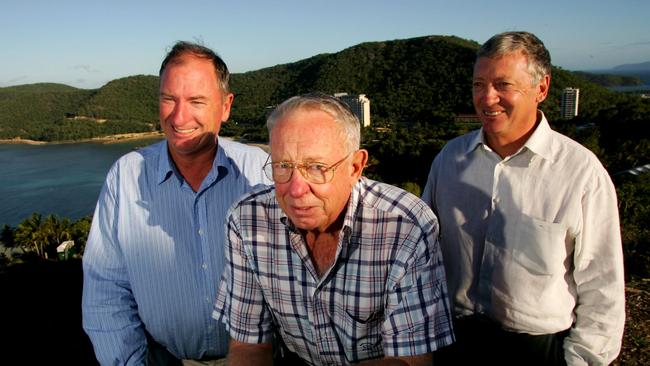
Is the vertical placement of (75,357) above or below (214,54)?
below

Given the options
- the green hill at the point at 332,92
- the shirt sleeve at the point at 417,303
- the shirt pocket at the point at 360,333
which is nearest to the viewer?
the shirt sleeve at the point at 417,303

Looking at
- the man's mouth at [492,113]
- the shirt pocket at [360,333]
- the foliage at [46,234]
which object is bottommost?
the foliage at [46,234]

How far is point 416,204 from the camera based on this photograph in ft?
4.77

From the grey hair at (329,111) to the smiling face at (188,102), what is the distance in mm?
707

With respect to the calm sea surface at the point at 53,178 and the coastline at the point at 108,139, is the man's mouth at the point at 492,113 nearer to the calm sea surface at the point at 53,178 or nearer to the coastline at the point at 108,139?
the calm sea surface at the point at 53,178

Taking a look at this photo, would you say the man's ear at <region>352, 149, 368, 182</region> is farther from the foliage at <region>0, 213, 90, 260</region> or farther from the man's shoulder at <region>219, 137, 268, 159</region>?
the foliage at <region>0, 213, 90, 260</region>

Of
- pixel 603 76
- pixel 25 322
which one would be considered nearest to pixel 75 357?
pixel 25 322

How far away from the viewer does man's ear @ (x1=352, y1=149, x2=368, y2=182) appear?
144 centimetres

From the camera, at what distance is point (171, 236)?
206 cm

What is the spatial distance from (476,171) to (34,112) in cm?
9495

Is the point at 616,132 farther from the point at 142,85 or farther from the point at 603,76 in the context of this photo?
the point at 603,76

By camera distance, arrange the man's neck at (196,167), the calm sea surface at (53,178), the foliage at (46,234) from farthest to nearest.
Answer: the calm sea surface at (53,178)
the foliage at (46,234)
the man's neck at (196,167)

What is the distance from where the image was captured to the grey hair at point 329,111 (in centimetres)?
136

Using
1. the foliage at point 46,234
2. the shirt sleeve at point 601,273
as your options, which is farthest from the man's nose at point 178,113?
the foliage at point 46,234
